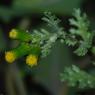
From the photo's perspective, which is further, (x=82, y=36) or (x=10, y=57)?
Answer: (x=82, y=36)

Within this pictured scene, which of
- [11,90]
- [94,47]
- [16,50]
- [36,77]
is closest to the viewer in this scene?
[16,50]

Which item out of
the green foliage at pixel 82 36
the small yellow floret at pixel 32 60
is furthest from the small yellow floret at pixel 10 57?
the green foliage at pixel 82 36

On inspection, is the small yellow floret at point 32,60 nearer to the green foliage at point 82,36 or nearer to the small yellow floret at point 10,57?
the small yellow floret at point 10,57

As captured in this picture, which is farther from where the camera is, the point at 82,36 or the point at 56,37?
the point at 82,36

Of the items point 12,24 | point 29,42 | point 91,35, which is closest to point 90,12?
point 12,24

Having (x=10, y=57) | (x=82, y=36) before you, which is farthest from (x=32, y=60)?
(x=82, y=36)

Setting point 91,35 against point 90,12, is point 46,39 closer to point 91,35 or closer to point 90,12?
point 91,35

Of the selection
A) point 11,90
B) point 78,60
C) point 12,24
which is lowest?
point 11,90

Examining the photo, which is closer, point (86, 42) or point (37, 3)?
point (86, 42)

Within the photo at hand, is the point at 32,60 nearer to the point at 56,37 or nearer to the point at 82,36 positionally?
the point at 56,37

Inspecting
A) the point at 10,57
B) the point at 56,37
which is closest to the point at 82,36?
the point at 56,37

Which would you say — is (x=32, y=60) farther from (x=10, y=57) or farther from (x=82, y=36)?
(x=82, y=36)
